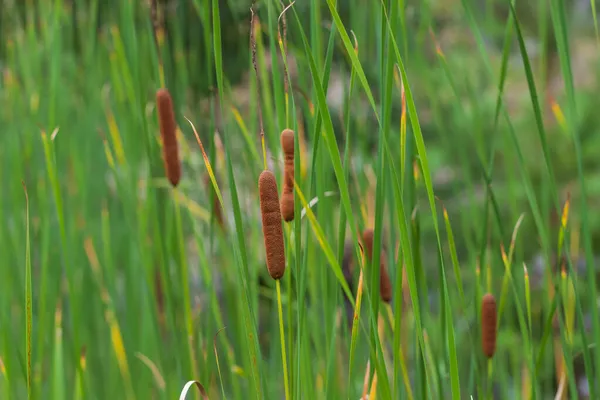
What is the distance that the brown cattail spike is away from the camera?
0.55 metres

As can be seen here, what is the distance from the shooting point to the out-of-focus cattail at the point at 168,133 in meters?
0.79

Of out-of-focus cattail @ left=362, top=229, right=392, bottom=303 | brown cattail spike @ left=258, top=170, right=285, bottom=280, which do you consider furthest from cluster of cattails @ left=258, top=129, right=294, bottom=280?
out-of-focus cattail @ left=362, top=229, right=392, bottom=303

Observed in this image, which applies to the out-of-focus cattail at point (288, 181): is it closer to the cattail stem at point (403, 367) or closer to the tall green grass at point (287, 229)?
the tall green grass at point (287, 229)

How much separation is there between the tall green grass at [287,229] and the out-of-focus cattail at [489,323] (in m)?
0.02

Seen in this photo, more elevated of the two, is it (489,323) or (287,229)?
(287,229)

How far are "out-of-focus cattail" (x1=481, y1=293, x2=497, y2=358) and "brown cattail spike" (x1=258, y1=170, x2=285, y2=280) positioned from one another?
0.30 m

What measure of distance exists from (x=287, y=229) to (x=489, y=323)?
0.87 ft

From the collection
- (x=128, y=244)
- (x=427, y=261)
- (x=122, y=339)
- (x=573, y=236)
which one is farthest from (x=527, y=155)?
(x=122, y=339)

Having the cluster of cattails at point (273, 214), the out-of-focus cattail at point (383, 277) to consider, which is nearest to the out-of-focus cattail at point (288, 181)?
the cluster of cattails at point (273, 214)

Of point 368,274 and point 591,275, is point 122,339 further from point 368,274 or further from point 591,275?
point 591,275

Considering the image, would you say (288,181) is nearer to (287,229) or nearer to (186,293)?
(287,229)

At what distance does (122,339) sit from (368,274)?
1.53ft

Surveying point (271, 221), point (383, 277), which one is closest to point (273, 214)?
point (271, 221)

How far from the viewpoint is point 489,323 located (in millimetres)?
770
